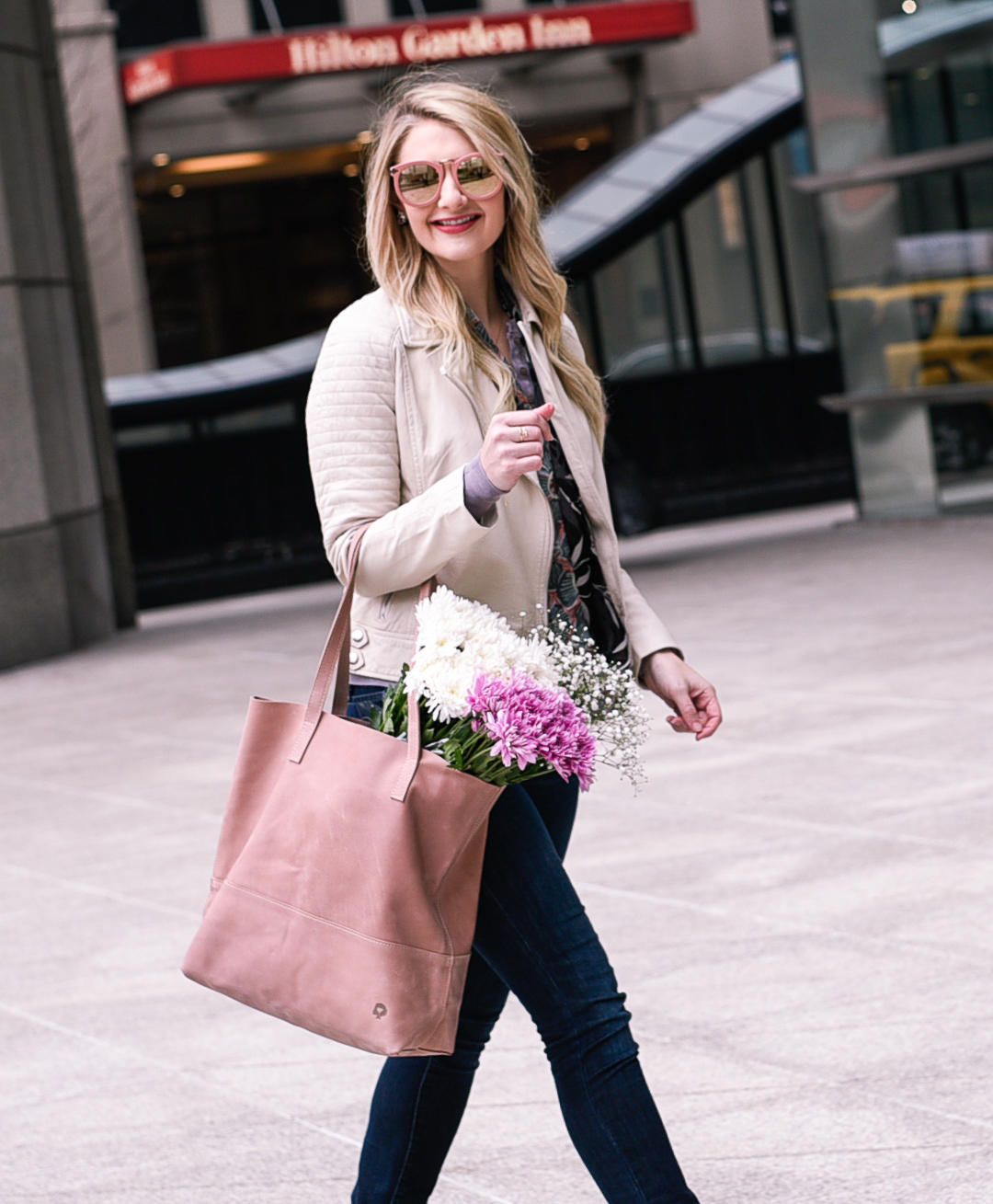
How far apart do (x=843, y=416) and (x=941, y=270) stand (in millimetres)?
4036

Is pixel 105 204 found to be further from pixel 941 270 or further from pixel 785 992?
pixel 785 992

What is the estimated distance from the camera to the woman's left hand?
2.89 m

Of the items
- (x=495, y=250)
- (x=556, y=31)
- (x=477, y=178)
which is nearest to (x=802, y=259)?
(x=556, y=31)

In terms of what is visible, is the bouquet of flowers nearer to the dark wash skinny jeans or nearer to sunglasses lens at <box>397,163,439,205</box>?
the dark wash skinny jeans

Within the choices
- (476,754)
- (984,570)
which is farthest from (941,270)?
(476,754)

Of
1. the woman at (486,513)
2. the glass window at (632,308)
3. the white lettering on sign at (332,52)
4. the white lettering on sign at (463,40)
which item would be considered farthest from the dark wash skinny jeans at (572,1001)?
the white lettering on sign at (463,40)

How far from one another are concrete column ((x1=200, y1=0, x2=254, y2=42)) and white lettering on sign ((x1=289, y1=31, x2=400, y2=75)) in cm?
212

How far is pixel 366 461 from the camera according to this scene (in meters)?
2.64

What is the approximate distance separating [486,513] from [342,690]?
338mm

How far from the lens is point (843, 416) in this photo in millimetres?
17781

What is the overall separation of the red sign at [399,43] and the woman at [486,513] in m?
21.7

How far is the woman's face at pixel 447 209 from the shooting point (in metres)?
2.72

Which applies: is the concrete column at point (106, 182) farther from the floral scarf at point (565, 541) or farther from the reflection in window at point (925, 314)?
the floral scarf at point (565, 541)

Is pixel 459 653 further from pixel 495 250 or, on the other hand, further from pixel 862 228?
pixel 862 228
